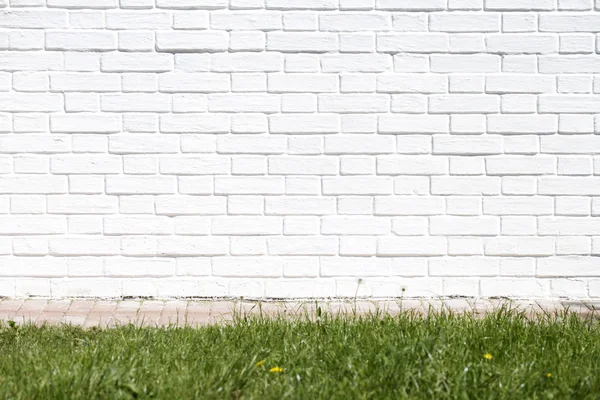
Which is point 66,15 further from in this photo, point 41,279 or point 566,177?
point 566,177

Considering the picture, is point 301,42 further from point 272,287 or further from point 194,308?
point 194,308

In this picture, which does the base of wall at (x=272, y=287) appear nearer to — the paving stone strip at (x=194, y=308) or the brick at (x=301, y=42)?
the paving stone strip at (x=194, y=308)

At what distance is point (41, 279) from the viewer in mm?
6395

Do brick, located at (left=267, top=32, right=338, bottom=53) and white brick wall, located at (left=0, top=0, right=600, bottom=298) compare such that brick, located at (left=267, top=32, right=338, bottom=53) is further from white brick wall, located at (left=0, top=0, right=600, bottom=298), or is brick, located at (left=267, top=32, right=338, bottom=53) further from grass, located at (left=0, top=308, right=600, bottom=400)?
grass, located at (left=0, top=308, right=600, bottom=400)

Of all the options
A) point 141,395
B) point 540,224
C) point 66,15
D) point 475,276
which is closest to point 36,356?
point 141,395

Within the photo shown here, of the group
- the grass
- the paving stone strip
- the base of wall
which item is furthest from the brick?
the grass

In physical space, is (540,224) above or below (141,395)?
above

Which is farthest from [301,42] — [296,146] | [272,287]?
[272,287]

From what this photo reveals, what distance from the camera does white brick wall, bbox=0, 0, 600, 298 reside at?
6.24m

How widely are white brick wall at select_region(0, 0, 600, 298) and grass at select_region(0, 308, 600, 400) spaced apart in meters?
0.95

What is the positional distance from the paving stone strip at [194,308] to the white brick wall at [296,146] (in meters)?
0.11

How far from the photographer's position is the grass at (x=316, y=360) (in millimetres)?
4188

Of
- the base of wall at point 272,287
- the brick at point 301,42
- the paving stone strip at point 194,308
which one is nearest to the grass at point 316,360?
the paving stone strip at point 194,308

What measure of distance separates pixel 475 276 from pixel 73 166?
2.84m
